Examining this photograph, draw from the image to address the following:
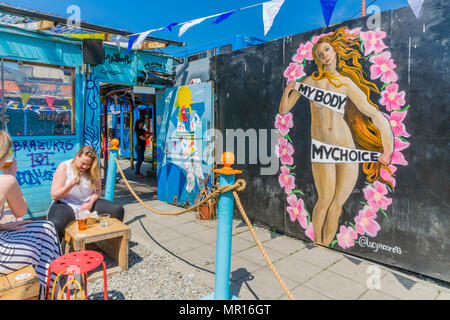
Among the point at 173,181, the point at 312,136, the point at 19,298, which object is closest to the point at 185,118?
the point at 173,181

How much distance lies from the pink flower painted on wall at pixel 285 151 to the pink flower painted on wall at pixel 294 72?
0.92 m

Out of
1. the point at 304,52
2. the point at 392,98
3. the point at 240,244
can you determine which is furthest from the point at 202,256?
the point at 304,52

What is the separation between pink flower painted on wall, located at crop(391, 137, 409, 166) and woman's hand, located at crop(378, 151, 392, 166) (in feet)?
0.13

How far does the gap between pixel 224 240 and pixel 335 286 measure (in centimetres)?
144

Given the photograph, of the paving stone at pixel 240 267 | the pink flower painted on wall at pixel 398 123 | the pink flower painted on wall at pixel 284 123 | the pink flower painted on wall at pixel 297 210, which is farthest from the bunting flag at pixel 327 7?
the paving stone at pixel 240 267

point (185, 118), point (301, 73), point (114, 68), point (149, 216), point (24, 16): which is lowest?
point (149, 216)

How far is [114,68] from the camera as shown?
5926mm

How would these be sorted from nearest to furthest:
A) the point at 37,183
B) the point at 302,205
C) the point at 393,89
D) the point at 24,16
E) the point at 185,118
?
the point at 393,89, the point at 302,205, the point at 24,16, the point at 37,183, the point at 185,118

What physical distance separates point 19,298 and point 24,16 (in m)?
4.63

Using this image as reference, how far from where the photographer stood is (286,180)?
453 cm

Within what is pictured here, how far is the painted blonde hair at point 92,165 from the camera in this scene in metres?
3.75

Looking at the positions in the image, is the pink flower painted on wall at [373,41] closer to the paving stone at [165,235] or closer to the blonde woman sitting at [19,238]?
the paving stone at [165,235]

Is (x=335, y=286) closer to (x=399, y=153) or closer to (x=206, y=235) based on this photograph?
(x=399, y=153)

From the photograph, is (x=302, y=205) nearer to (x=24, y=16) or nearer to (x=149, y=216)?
(x=149, y=216)
